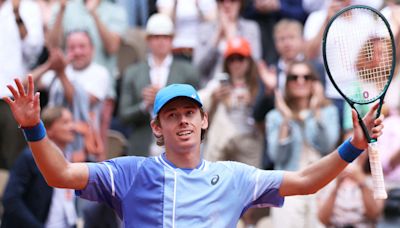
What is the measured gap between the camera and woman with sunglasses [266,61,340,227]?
10.1 m

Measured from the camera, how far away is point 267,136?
10516mm

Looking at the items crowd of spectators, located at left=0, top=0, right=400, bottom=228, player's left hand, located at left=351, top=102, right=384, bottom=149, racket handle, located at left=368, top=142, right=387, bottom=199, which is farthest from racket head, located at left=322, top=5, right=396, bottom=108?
crowd of spectators, located at left=0, top=0, right=400, bottom=228

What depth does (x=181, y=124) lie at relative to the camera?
19.8 ft

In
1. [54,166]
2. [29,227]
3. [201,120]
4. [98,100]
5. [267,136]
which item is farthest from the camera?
[98,100]

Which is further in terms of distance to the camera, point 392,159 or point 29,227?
point 392,159

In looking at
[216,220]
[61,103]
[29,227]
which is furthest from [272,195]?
[61,103]

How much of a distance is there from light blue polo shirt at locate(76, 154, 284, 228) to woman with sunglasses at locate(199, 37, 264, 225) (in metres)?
4.56

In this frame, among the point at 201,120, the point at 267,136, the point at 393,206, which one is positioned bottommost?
the point at 393,206

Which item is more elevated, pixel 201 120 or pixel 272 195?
pixel 201 120

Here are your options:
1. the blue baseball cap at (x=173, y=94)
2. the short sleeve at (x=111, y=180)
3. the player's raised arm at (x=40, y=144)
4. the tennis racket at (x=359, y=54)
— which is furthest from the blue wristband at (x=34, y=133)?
the tennis racket at (x=359, y=54)

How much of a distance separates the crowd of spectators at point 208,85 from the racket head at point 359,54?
308 cm

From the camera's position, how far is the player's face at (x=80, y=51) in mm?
11352

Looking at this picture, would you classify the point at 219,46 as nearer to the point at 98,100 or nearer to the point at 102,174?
the point at 98,100

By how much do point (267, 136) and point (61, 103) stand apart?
204 centimetres
